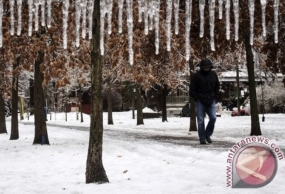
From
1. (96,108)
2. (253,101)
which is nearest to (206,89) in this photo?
(96,108)

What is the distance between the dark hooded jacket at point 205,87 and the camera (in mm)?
9734

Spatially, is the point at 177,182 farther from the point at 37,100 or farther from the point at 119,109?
the point at 119,109

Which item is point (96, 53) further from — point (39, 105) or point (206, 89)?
point (39, 105)

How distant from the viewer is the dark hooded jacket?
9734 mm

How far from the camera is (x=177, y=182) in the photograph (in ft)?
20.5

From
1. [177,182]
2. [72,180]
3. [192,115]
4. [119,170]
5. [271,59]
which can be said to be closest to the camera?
[177,182]

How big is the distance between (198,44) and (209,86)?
4807mm

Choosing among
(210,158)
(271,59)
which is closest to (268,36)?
(271,59)

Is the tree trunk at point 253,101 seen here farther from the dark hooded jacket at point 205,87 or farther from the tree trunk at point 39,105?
the tree trunk at point 39,105

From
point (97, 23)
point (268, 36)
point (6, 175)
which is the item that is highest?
point (268, 36)

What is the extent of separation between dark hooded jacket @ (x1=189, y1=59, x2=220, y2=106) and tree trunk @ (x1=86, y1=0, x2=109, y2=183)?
3.72 metres

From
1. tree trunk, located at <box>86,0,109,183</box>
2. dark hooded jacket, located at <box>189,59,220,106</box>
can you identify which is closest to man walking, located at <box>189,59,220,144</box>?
dark hooded jacket, located at <box>189,59,220,106</box>

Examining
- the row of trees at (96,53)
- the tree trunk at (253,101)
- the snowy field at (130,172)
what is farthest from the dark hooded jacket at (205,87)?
the tree trunk at (253,101)

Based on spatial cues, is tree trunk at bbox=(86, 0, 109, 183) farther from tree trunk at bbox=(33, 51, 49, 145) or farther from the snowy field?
tree trunk at bbox=(33, 51, 49, 145)
